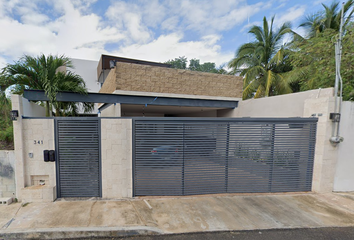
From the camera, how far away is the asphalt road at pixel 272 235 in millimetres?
3193

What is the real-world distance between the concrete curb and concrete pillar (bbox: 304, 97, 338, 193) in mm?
5254

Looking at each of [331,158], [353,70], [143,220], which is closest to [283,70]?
[353,70]

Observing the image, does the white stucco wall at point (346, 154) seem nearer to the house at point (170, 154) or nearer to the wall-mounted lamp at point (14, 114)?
the house at point (170, 154)

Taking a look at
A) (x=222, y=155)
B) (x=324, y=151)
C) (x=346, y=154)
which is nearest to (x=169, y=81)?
(x=222, y=155)

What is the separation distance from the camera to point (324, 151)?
199 inches

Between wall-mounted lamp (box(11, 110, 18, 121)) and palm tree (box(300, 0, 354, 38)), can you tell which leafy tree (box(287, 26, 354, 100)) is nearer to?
palm tree (box(300, 0, 354, 38))

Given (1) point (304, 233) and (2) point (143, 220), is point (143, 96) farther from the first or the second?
(1) point (304, 233)

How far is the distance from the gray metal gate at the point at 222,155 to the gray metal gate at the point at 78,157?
1.14m

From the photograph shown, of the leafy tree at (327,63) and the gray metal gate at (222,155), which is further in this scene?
the leafy tree at (327,63)

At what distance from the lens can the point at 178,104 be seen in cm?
834

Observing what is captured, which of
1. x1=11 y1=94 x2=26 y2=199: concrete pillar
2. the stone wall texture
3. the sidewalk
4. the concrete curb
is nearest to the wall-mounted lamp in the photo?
x1=11 y1=94 x2=26 y2=199: concrete pillar

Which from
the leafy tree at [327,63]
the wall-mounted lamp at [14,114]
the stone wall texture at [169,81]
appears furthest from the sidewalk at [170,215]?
the leafy tree at [327,63]

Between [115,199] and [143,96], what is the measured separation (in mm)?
4545

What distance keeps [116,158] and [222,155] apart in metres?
3.20
